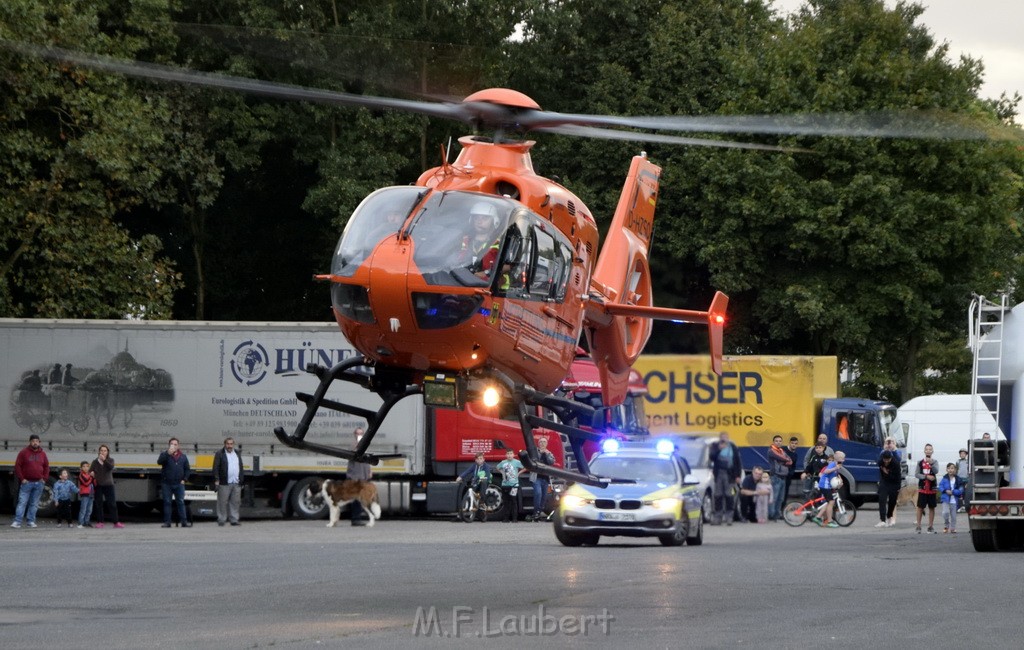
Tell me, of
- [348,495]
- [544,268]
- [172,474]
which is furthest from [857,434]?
[544,268]

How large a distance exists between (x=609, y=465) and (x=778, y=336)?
63.3 feet

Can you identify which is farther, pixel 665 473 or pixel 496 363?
pixel 665 473

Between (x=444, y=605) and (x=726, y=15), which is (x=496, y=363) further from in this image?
(x=726, y=15)

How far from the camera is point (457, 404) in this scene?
14336 mm

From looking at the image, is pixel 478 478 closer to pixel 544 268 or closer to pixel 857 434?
pixel 857 434

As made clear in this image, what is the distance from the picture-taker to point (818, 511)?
3222 centimetres

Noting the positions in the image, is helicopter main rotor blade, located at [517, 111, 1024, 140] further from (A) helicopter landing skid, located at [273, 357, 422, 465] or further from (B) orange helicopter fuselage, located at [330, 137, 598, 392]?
(A) helicopter landing skid, located at [273, 357, 422, 465]

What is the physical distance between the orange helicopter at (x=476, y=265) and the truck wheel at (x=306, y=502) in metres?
17.0

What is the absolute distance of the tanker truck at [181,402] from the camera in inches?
1261

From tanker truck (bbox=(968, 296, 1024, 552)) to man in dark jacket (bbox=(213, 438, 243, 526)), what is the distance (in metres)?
13.6

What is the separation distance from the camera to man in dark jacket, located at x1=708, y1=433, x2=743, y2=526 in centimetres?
3266

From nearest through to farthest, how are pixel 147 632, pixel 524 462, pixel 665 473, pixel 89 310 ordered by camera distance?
pixel 147 632 < pixel 524 462 < pixel 665 473 < pixel 89 310

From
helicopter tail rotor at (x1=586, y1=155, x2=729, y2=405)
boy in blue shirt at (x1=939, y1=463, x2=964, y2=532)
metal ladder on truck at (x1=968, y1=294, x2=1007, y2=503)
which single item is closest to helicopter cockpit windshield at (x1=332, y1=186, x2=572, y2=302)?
helicopter tail rotor at (x1=586, y1=155, x2=729, y2=405)

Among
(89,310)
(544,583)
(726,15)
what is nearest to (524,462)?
(544,583)
